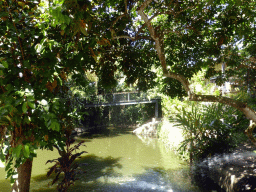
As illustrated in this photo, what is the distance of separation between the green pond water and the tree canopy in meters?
2.77

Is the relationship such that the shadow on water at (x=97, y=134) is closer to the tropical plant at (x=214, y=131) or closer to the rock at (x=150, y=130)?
the rock at (x=150, y=130)

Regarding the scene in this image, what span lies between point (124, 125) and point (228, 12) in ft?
66.6

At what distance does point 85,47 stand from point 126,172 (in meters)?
6.69

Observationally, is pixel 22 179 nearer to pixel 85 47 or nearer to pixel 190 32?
pixel 85 47

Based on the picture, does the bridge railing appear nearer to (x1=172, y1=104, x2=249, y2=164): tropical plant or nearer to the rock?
the rock

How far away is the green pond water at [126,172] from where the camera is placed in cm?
678

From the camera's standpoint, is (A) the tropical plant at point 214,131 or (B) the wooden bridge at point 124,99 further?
(B) the wooden bridge at point 124,99

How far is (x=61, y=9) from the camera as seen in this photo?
6.42 feet

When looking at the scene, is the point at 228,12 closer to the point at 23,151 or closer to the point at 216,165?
the point at 216,165

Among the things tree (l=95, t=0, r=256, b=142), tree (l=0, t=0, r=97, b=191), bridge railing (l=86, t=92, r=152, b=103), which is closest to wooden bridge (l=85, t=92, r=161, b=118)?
bridge railing (l=86, t=92, r=152, b=103)

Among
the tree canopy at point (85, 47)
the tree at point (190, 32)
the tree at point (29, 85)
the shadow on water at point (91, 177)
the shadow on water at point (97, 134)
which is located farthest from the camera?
the shadow on water at point (97, 134)

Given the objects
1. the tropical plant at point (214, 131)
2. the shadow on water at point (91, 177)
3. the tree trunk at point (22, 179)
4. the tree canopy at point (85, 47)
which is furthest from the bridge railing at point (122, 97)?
the tree trunk at point (22, 179)

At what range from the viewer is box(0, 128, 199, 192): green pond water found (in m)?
6.78

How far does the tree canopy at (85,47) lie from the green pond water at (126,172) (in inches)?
109
